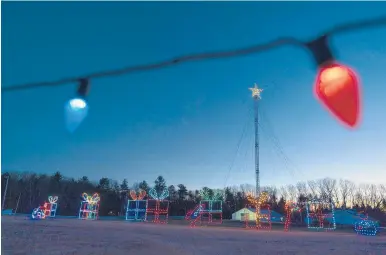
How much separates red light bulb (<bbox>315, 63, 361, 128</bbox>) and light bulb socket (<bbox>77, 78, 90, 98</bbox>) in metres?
1.94

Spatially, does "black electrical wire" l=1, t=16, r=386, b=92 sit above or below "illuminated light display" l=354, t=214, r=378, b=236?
above

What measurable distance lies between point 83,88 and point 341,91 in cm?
214

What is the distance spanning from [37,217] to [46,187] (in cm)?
3595

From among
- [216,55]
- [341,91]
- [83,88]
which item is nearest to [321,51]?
[341,91]

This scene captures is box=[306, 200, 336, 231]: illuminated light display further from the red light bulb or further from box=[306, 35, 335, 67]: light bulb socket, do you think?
box=[306, 35, 335, 67]: light bulb socket

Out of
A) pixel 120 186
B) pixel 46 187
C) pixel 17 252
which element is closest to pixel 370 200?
pixel 120 186

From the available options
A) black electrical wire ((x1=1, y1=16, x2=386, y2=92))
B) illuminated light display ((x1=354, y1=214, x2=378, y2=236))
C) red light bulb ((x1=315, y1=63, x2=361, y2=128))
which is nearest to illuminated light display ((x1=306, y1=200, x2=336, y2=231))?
illuminated light display ((x1=354, y1=214, x2=378, y2=236))

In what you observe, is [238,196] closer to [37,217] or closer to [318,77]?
[37,217]

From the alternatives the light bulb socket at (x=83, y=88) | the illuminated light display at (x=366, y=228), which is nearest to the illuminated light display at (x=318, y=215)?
the illuminated light display at (x=366, y=228)

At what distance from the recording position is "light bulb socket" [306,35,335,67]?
192cm

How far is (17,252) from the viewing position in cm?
841

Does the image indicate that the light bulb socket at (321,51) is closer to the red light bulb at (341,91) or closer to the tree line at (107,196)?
the red light bulb at (341,91)

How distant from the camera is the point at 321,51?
1.94 meters

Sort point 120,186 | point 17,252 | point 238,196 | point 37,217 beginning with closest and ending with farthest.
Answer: point 17,252
point 37,217
point 238,196
point 120,186
